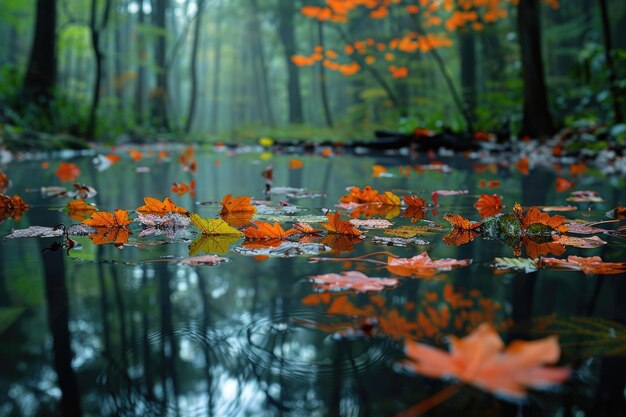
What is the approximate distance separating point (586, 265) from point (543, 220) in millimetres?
519

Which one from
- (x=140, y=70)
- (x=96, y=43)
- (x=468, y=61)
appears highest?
(x=140, y=70)

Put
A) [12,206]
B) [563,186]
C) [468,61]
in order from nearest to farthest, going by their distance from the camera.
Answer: [12,206] < [563,186] < [468,61]

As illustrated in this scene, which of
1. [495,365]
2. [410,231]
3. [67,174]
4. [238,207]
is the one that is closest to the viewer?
[495,365]

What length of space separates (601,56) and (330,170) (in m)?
5.14

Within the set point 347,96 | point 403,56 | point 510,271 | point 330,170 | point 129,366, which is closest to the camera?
point 129,366

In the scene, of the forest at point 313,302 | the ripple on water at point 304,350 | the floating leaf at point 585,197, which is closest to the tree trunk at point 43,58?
the forest at point 313,302

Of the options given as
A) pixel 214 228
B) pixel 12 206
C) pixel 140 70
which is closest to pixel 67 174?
pixel 12 206

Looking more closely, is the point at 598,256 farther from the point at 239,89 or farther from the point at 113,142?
the point at 239,89

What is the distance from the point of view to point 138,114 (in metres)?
18.2

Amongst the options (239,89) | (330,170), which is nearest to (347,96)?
(239,89)

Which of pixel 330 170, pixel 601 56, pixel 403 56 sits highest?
pixel 403 56

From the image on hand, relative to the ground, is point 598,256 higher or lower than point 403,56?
lower

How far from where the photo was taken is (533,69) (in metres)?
8.95

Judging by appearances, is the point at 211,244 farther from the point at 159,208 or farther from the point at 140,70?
the point at 140,70
